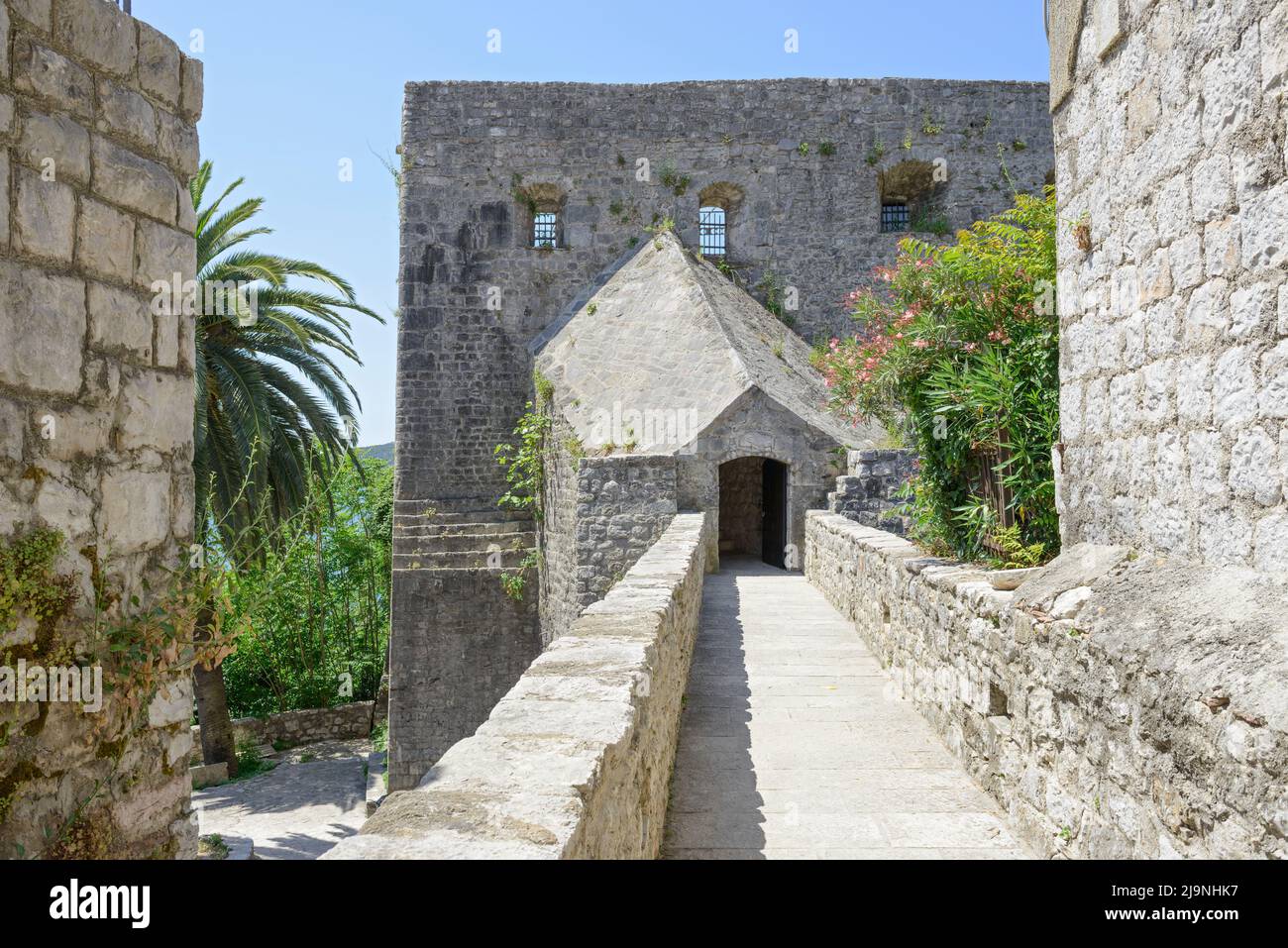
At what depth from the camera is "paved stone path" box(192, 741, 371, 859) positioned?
1278 centimetres

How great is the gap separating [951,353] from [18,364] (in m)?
4.79

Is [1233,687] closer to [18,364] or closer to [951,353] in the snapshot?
[18,364]

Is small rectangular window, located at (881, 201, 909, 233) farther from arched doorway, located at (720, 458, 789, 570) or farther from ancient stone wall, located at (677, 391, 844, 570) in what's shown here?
ancient stone wall, located at (677, 391, 844, 570)

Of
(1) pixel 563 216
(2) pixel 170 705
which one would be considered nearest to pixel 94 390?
(2) pixel 170 705

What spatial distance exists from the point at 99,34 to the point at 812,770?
13.2 feet

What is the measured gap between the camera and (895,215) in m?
19.0

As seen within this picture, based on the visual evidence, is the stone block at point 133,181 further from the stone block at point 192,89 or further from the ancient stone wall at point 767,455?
the ancient stone wall at point 767,455

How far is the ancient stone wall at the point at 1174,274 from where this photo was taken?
259 cm

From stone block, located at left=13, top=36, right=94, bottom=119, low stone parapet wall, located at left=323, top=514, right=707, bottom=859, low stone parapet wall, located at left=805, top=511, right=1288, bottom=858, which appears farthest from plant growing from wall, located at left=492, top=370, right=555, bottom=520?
stone block, located at left=13, top=36, right=94, bottom=119

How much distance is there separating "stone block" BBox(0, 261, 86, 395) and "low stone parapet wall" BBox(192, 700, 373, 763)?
17955 millimetres
